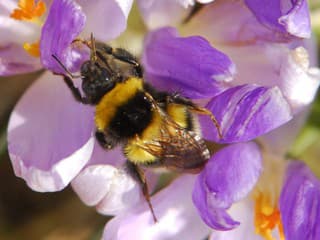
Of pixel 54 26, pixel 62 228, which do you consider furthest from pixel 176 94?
pixel 62 228

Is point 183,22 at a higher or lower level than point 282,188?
higher

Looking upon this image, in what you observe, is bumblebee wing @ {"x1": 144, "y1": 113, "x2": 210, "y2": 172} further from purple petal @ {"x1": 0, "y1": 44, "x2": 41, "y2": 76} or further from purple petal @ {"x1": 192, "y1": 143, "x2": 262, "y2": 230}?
purple petal @ {"x1": 0, "y1": 44, "x2": 41, "y2": 76}

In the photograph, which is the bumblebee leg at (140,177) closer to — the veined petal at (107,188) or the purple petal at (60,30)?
the veined petal at (107,188)

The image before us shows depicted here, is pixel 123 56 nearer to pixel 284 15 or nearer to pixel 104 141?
pixel 104 141

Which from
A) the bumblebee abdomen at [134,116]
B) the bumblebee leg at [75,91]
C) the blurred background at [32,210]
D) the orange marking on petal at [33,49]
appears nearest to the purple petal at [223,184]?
the bumblebee abdomen at [134,116]

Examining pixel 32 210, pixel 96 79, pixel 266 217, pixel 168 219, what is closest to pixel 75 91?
pixel 96 79

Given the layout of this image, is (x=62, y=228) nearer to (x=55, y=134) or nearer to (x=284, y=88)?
(x=55, y=134)

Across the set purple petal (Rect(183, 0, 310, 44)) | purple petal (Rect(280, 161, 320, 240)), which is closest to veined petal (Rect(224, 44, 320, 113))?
purple petal (Rect(183, 0, 310, 44))

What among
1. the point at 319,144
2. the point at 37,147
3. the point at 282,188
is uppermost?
the point at 37,147
